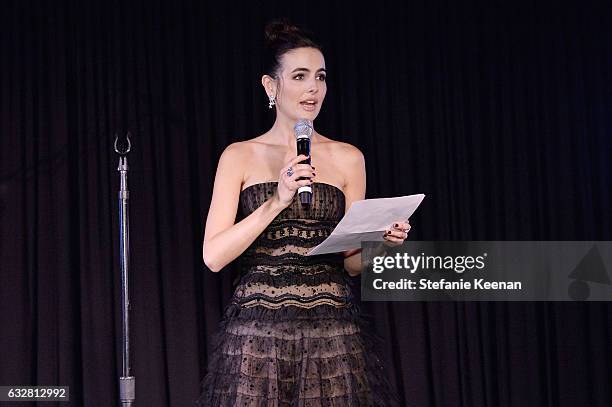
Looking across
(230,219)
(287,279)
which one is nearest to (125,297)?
(230,219)

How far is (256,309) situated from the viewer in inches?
96.8

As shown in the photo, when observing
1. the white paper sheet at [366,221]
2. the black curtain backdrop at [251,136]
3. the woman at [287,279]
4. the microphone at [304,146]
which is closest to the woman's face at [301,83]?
the woman at [287,279]

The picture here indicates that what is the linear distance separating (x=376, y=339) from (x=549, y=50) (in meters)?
2.00

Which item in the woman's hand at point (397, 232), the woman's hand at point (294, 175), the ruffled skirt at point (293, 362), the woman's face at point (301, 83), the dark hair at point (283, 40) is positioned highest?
the dark hair at point (283, 40)

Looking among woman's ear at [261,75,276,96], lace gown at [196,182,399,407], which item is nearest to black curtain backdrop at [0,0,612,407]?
woman's ear at [261,75,276,96]

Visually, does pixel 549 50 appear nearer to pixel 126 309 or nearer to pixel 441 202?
pixel 441 202

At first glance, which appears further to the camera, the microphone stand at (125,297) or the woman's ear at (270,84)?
the microphone stand at (125,297)

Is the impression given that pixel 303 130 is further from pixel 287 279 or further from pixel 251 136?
pixel 251 136

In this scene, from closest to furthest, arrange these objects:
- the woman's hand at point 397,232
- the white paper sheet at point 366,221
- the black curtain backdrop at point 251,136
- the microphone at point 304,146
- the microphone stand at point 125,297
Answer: the microphone at point 304,146 < the white paper sheet at point 366,221 < the woman's hand at point 397,232 < the microphone stand at point 125,297 < the black curtain backdrop at point 251,136

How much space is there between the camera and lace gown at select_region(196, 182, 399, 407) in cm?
239

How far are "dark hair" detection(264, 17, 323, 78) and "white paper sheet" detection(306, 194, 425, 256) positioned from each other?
0.63 m

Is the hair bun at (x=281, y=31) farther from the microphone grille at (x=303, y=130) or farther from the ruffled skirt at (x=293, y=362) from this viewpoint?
the ruffled skirt at (x=293, y=362)

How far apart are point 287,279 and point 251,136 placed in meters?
1.38

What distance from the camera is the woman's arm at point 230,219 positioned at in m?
2.39
